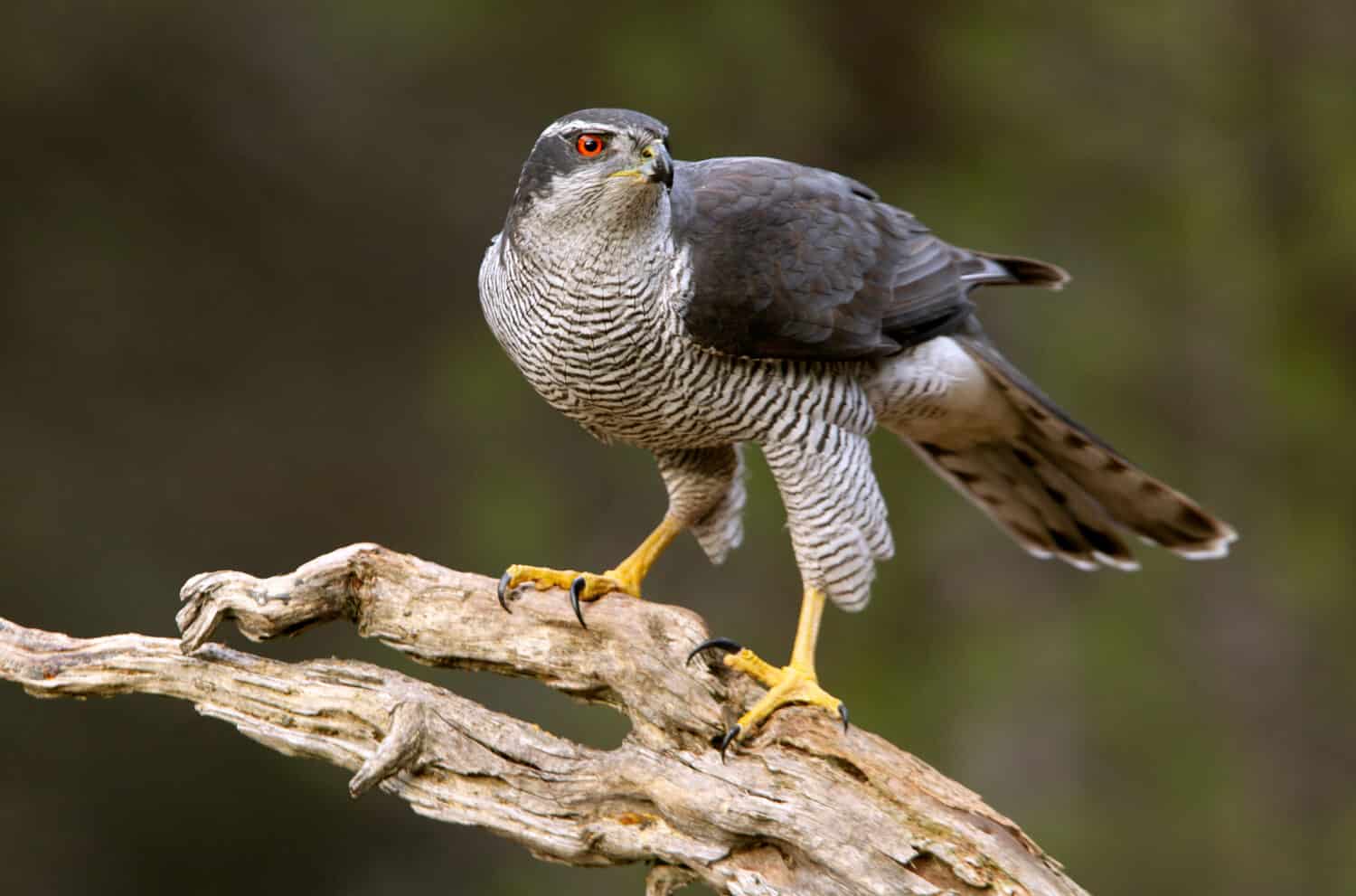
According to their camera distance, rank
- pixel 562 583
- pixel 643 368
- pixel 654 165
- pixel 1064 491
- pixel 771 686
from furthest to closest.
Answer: pixel 1064 491 → pixel 562 583 → pixel 771 686 → pixel 643 368 → pixel 654 165

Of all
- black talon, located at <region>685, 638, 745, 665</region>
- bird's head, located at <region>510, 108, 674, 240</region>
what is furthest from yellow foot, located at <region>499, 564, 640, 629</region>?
bird's head, located at <region>510, 108, 674, 240</region>

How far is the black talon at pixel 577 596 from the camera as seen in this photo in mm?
4258

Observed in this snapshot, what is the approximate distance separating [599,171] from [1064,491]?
89.1 inches

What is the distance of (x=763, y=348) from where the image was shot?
4316 millimetres

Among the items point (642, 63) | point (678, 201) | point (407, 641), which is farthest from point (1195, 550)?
point (642, 63)

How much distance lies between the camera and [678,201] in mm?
4359

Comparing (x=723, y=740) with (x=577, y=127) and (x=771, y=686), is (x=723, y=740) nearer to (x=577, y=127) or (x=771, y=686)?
(x=771, y=686)

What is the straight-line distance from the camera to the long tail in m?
5.16

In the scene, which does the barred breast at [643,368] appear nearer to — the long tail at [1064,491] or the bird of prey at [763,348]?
the bird of prey at [763,348]

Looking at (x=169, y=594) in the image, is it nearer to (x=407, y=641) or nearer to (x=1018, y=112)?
(x=407, y=641)

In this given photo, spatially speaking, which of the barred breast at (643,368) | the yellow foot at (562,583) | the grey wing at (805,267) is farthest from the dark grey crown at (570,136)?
the yellow foot at (562,583)

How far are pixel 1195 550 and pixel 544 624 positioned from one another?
94.6 inches

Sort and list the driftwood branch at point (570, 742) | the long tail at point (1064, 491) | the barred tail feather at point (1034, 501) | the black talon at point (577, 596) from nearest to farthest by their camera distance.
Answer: the driftwood branch at point (570, 742)
the black talon at point (577, 596)
the long tail at point (1064, 491)
the barred tail feather at point (1034, 501)

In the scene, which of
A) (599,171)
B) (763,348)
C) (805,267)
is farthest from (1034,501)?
(599,171)
